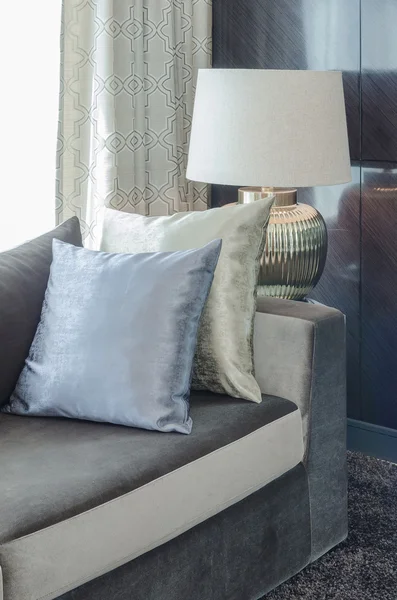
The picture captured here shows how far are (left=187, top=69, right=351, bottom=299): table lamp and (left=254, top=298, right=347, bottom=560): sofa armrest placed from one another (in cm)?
39

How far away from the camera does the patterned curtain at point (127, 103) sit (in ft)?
9.96

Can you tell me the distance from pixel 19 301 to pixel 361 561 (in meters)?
1.10

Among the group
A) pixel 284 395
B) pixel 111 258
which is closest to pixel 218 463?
pixel 284 395

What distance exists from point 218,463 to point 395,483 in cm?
105

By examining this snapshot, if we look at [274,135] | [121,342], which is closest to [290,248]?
[274,135]

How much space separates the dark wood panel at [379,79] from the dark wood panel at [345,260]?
0.41 ft

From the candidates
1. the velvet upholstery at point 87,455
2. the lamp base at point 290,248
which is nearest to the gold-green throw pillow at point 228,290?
the velvet upholstery at point 87,455

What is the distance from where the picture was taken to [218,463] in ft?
6.56

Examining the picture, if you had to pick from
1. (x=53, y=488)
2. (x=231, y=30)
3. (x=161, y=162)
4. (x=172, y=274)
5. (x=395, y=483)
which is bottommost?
(x=395, y=483)

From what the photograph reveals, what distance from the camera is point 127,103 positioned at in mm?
3170

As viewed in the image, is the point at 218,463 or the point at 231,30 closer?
the point at 218,463

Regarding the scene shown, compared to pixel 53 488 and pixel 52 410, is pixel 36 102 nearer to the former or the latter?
pixel 52 410

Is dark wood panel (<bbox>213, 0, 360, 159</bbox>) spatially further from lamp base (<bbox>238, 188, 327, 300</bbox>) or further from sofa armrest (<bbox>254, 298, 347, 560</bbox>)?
sofa armrest (<bbox>254, 298, 347, 560</bbox>)

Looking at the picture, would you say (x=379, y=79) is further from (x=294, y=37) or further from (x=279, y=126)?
(x=279, y=126)
